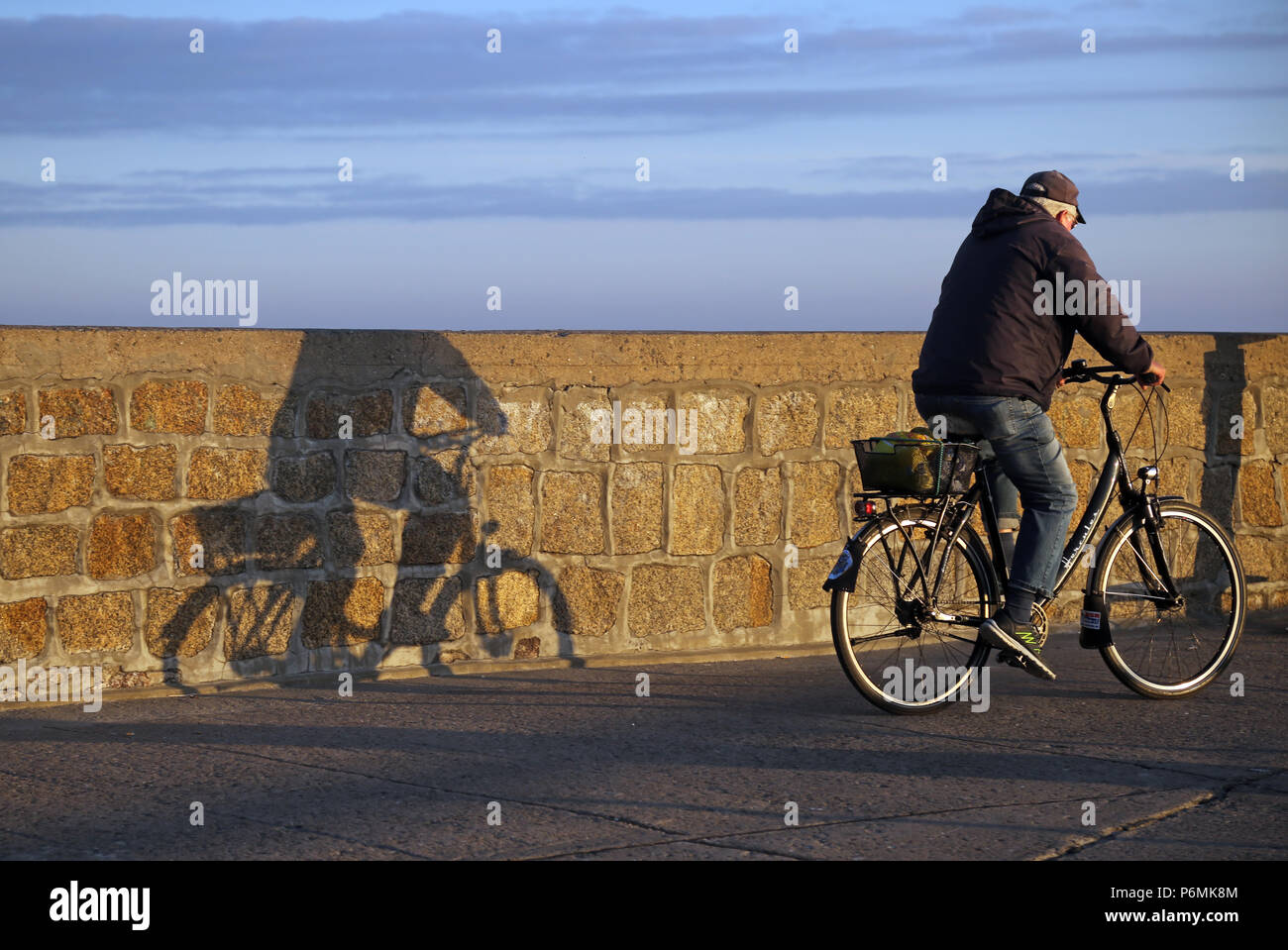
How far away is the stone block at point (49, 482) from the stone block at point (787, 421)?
9.65 feet

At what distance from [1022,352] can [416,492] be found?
262cm

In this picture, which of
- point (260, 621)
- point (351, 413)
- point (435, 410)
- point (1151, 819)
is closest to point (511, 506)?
point (435, 410)

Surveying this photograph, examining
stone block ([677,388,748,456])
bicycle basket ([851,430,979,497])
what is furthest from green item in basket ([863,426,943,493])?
stone block ([677,388,748,456])

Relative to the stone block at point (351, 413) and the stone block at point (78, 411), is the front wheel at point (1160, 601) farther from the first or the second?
the stone block at point (78, 411)

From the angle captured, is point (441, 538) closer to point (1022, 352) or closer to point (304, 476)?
point (304, 476)

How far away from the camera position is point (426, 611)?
6.69 metres

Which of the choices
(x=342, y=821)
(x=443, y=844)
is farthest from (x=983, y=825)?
(x=342, y=821)

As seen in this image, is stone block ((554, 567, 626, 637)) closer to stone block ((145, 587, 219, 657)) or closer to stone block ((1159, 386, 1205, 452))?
stone block ((145, 587, 219, 657))

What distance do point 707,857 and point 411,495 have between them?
3.08m

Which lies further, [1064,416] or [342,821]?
[1064,416]

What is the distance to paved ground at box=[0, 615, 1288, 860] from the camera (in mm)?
4074

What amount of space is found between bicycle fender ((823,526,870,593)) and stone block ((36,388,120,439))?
2885mm

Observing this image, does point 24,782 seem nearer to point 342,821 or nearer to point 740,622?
point 342,821

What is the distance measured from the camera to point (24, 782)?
15.5 feet
